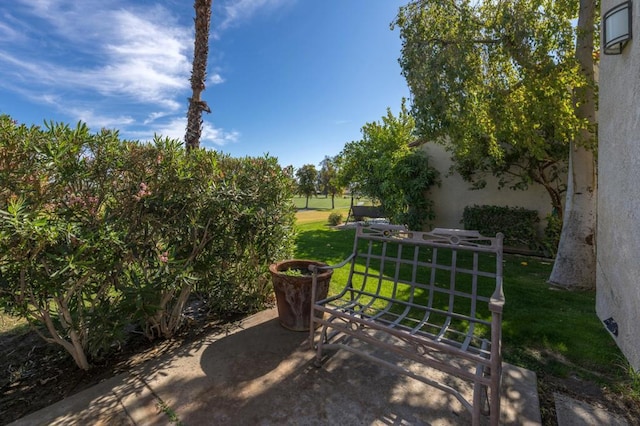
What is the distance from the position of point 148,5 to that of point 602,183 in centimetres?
728

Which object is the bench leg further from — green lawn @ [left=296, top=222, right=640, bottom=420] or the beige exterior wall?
the beige exterior wall

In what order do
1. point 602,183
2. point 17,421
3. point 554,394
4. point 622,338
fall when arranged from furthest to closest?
point 602,183 → point 622,338 → point 554,394 → point 17,421

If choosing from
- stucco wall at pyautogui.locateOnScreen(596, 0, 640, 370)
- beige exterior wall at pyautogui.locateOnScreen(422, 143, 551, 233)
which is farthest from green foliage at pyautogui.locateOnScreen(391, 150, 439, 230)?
stucco wall at pyautogui.locateOnScreen(596, 0, 640, 370)

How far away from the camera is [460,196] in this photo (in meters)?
8.57

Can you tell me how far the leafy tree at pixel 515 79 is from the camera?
433 cm

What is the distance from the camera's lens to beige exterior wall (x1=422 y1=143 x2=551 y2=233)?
735 cm

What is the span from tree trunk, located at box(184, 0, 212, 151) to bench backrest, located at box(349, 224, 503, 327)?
4.22 m

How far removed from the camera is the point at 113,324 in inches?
89.3

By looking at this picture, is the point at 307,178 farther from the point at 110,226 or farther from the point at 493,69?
the point at 110,226

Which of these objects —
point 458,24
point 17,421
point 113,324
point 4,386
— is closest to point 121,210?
point 113,324

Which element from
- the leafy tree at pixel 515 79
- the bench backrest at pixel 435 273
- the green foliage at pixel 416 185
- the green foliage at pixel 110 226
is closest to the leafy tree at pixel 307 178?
the green foliage at pixel 416 185

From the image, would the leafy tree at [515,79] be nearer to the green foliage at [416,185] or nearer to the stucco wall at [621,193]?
the stucco wall at [621,193]

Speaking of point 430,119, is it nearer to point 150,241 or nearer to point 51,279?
point 150,241

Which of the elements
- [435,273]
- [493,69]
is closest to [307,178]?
[493,69]
